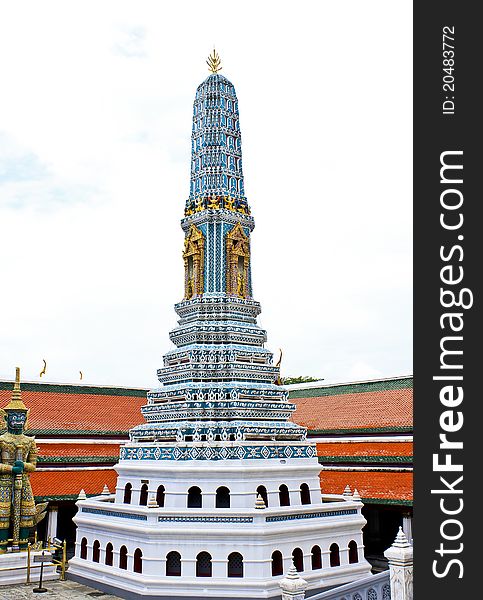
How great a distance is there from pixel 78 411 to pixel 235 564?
1546cm

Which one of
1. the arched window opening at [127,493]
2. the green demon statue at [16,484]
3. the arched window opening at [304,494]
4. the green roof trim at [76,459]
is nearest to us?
the arched window opening at [304,494]

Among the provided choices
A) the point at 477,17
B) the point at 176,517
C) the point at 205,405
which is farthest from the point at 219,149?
the point at 477,17

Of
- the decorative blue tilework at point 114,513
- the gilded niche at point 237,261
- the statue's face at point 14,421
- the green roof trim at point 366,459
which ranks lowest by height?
the decorative blue tilework at point 114,513

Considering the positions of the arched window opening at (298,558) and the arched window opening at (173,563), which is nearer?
the arched window opening at (173,563)

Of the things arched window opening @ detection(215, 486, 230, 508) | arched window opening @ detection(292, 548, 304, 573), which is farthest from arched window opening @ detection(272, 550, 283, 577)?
arched window opening @ detection(215, 486, 230, 508)

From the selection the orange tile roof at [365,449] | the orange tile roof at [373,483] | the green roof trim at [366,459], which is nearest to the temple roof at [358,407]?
the orange tile roof at [365,449]

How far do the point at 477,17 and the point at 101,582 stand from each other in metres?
19.2

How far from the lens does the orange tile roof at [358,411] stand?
29.2m

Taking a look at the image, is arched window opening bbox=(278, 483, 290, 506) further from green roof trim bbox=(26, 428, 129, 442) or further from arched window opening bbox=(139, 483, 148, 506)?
green roof trim bbox=(26, 428, 129, 442)

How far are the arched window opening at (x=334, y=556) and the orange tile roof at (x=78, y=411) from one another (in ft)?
45.9

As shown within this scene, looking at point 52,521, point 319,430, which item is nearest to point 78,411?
point 52,521

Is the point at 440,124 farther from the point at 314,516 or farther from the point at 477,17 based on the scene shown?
the point at 314,516

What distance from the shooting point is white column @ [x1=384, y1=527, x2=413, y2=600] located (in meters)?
15.7

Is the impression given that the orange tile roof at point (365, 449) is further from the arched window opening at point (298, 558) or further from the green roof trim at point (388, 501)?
the arched window opening at point (298, 558)
